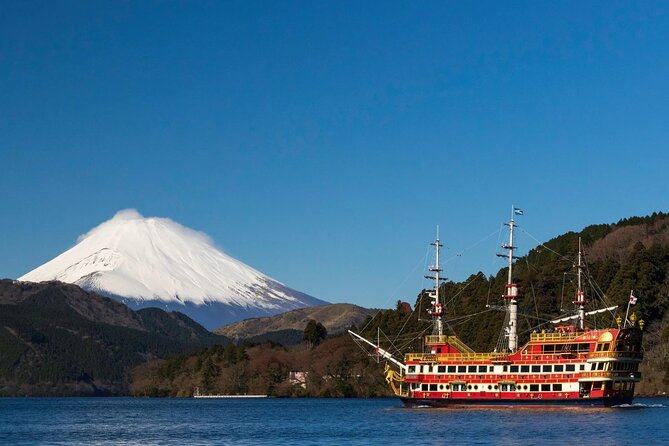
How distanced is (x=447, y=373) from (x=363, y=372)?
5235 centimetres

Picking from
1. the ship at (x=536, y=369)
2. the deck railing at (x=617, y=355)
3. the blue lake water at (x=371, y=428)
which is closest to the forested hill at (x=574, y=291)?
A: the ship at (x=536, y=369)

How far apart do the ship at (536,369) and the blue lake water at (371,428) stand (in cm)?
114

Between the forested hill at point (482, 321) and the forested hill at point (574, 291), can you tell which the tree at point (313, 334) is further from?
the forested hill at point (574, 291)

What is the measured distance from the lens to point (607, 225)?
170 meters

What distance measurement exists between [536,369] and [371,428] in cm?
1876

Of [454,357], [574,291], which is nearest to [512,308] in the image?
[454,357]

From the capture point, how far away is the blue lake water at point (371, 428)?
6375 cm

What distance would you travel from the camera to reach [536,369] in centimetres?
8762

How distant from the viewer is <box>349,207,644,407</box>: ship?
83.9 m

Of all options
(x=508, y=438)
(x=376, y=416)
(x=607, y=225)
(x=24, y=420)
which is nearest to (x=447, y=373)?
(x=376, y=416)

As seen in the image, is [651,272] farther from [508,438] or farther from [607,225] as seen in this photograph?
[508,438]

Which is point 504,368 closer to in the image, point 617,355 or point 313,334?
point 617,355

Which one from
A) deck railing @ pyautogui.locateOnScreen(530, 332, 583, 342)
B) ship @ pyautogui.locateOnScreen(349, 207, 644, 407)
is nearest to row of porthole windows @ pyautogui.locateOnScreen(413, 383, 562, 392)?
ship @ pyautogui.locateOnScreen(349, 207, 644, 407)

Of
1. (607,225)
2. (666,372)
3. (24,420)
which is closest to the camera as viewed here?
(24,420)
